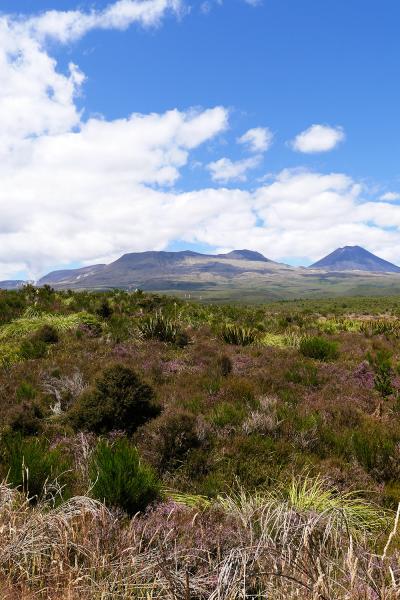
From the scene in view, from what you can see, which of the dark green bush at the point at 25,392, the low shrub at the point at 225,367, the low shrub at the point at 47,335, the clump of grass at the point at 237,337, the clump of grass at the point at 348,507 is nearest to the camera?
the clump of grass at the point at 348,507

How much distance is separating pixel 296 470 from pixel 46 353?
9195 mm

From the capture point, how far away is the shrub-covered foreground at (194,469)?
2.91 meters

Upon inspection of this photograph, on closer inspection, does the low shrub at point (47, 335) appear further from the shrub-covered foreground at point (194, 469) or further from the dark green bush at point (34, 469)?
the dark green bush at point (34, 469)

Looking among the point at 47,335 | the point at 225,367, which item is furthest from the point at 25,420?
the point at 47,335

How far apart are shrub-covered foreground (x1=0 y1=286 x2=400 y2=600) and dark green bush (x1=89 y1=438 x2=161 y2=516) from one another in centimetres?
2

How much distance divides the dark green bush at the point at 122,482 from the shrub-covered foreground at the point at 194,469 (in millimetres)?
20

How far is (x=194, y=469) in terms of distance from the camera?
5590mm

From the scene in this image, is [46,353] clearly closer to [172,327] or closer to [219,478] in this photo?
[172,327]

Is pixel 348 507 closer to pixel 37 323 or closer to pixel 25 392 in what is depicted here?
pixel 25 392

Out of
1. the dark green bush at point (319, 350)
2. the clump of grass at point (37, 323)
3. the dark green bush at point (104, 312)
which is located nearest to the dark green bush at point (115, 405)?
the dark green bush at point (319, 350)

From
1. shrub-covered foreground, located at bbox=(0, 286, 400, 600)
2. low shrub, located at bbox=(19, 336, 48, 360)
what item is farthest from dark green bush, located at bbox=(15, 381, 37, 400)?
low shrub, located at bbox=(19, 336, 48, 360)

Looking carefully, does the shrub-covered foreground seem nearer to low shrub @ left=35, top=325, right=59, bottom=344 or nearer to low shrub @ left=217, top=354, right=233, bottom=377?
low shrub @ left=35, top=325, right=59, bottom=344

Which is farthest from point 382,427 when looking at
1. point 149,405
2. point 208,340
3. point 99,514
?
point 208,340

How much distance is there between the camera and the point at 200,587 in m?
2.92
